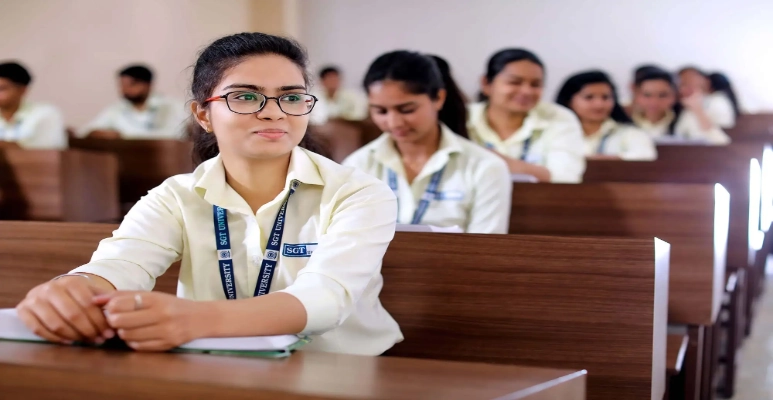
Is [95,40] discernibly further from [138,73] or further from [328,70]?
[328,70]

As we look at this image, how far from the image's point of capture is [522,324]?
5.57 feet

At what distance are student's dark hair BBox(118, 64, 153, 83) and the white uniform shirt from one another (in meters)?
4.82

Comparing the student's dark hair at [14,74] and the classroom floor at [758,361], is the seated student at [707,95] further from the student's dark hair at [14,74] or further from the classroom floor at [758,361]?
the student's dark hair at [14,74]

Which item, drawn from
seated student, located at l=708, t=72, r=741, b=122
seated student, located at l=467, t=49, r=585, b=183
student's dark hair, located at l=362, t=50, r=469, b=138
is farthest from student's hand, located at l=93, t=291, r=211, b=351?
seated student, located at l=708, t=72, r=741, b=122

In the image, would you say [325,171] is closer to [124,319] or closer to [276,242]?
[276,242]

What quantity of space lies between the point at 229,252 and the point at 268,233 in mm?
78

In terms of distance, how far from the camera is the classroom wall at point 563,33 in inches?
373

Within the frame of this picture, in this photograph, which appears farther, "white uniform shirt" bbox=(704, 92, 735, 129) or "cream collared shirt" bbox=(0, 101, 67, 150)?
"white uniform shirt" bbox=(704, 92, 735, 129)

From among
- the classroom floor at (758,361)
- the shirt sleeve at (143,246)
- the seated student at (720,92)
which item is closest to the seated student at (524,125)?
the classroom floor at (758,361)

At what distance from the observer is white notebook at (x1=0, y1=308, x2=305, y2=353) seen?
1.18 m

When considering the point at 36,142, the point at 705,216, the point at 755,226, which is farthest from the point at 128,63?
the point at 705,216

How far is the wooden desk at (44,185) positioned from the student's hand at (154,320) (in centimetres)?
284

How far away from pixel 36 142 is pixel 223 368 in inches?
209

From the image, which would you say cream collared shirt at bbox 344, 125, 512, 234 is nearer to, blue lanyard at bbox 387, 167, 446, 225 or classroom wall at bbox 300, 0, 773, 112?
blue lanyard at bbox 387, 167, 446, 225
